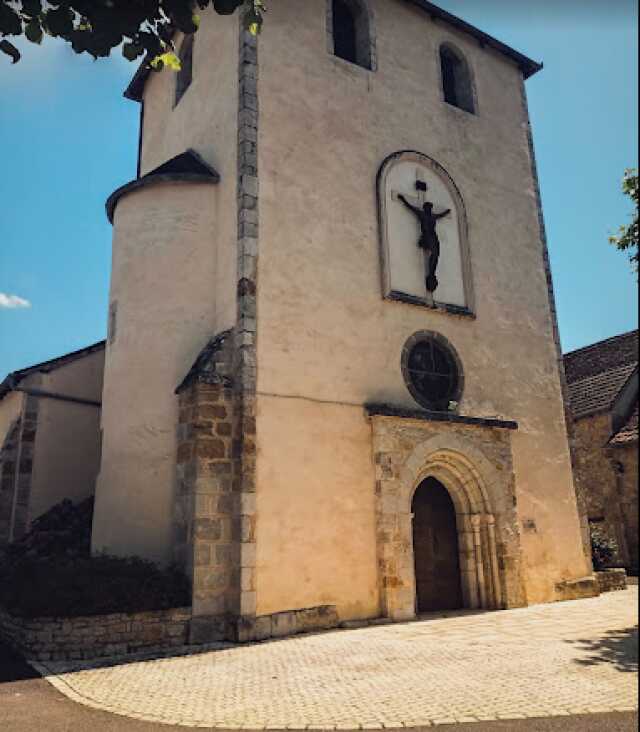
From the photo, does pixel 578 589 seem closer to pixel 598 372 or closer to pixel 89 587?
pixel 598 372

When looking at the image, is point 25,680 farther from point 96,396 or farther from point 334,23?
point 334,23

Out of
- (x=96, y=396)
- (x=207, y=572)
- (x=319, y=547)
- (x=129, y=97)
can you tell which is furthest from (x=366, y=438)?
(x=129, y=97)

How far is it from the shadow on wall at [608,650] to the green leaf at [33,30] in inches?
243

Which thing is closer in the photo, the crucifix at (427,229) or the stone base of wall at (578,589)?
the stone base of wall at (578,589)

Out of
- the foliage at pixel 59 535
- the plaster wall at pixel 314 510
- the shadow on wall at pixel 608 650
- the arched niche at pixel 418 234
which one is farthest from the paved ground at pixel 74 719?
the arched niche at pixel 418 234

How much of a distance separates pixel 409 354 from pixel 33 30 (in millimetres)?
8180

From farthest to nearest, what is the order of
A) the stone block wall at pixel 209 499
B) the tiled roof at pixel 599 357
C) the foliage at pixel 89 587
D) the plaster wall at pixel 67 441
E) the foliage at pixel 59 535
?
the tiled roof at pixel 599 357 → the plaster wall at pixel 67 441 → the foliage at pixel 59 535 → the stone block wall at pixel 209 499 → the foliage at pixel 89 587

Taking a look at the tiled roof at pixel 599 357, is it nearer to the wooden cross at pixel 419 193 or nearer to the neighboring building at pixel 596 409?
the neighboring building at pixel 596 409

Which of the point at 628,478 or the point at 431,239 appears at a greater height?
the point at 431,239

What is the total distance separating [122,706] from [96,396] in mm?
8906

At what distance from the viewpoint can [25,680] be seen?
622 cm

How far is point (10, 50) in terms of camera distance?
381 cm

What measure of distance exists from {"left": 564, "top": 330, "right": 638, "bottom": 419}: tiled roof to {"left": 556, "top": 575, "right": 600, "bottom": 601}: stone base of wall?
16.4ft

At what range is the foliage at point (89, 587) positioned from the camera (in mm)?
7426
